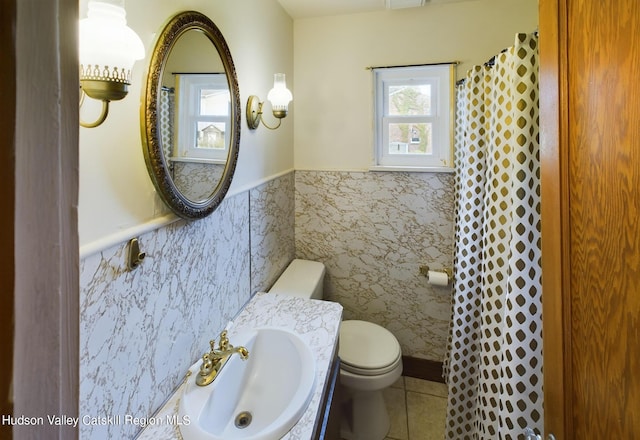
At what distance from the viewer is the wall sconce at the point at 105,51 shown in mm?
681

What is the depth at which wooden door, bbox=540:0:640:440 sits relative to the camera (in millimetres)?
508

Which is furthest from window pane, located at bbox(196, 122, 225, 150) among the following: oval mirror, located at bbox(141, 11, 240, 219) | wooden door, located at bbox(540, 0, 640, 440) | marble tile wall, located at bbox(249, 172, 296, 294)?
wooden door, located at bbox(540, 0, 640, 440)

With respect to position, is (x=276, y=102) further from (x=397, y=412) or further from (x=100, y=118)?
(x=397, y=412)

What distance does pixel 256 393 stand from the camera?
128cm

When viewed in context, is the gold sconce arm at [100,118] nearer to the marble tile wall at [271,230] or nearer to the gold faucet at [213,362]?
the gold faucet at [213,362]

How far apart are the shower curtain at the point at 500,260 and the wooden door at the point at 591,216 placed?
0.97ft

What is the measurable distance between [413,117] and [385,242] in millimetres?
858

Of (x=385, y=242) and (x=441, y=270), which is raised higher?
(x=385, y=242)

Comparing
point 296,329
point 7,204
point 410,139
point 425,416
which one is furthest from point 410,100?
point 7,204

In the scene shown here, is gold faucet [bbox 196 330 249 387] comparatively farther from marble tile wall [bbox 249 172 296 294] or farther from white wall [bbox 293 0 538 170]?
white wall [bbox 293 0 538 170]

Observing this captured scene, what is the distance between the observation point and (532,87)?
1.10 meters

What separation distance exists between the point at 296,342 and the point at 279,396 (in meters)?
0.20

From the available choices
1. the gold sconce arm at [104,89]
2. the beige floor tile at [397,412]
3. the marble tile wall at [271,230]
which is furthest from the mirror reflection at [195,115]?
the beige floor tile at [397,412]

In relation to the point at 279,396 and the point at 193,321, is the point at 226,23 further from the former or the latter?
the point at 279,396
